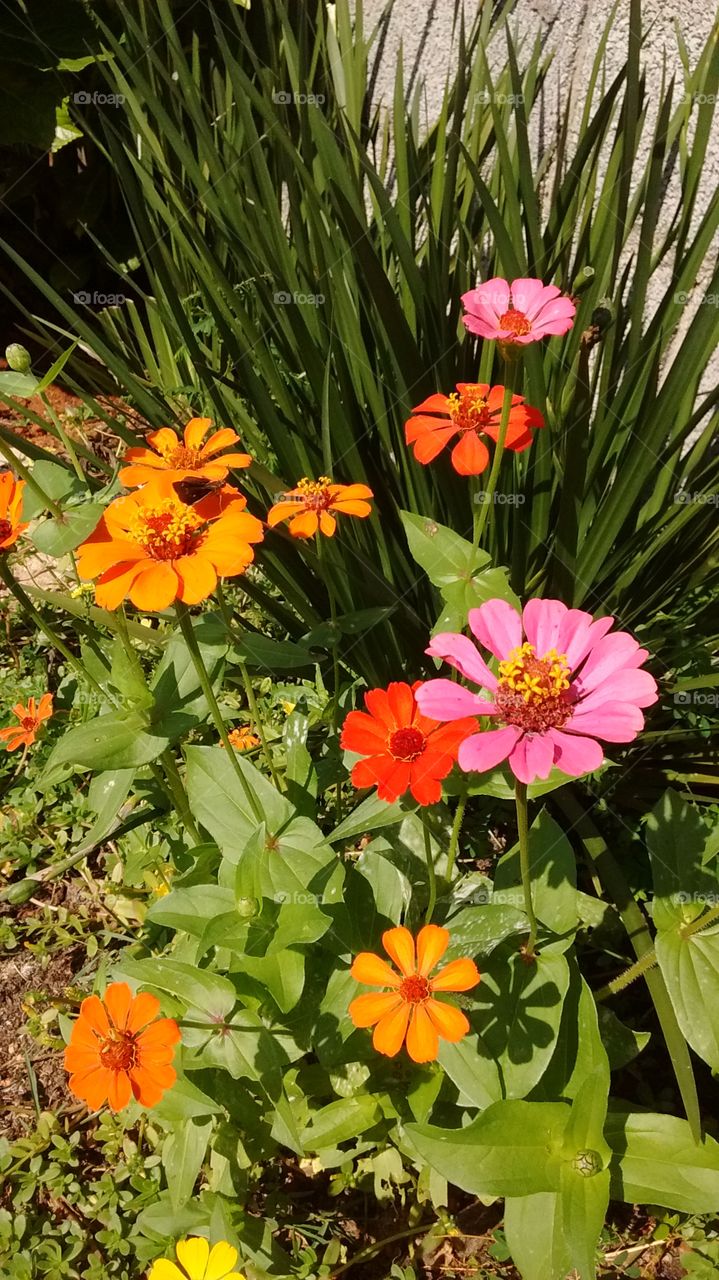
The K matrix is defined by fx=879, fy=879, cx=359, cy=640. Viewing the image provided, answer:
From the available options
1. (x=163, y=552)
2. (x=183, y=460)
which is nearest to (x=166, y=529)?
(x=163, y=552)

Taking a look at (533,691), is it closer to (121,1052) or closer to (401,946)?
(401,946)

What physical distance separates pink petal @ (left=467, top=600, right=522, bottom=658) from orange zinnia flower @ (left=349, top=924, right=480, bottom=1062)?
10.9 inches

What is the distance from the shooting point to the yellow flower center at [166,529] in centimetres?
79

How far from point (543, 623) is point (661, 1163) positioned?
625mm

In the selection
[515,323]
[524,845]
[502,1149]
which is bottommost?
[502,1149]

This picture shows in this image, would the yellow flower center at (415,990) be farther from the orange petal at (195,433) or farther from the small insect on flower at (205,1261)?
the orange petal at (195,433)

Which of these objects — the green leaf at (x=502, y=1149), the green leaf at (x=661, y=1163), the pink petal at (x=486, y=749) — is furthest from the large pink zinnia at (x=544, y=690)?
the green leaf at (x=661, y=1163)

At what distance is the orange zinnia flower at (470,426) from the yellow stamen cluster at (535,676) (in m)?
0.28

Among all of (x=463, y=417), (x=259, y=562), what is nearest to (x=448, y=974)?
(x=463, y=417)

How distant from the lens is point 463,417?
3.26 feet

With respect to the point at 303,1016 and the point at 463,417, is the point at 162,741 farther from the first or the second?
the point at 463,417

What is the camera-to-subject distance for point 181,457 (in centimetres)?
95

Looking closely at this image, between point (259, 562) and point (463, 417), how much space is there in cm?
59

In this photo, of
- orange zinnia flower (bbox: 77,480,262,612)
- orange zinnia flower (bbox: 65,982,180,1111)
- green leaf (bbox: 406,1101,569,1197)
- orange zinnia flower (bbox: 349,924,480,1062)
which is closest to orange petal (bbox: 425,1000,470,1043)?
orange zinnia flower (bbox: 349,924,480,1062)
